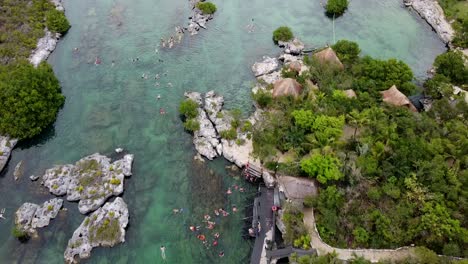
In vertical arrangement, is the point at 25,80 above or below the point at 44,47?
above

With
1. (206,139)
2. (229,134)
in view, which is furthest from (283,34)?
(206,139)

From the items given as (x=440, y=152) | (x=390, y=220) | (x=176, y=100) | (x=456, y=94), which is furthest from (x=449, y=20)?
(x=176, y=100)

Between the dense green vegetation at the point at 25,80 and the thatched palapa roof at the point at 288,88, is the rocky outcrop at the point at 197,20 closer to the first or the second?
Result: the thatched palapa roof at the point at 288,88

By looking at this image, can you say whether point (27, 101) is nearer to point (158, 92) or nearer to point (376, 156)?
point (158, 92)

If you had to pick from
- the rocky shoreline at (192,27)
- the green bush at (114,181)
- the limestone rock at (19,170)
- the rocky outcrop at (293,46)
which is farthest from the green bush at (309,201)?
the rocky shoreline at (192,27)

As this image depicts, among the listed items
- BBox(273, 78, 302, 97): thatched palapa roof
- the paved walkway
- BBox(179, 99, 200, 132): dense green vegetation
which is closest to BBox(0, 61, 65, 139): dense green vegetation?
BBox(179, 99, 200, 132): dense green vegetation

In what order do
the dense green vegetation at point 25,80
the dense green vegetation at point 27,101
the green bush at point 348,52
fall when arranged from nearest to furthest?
the dense green vegetation at point 27,101
the dense green vegetation at point 25,80
the green bush at point 348,52
